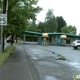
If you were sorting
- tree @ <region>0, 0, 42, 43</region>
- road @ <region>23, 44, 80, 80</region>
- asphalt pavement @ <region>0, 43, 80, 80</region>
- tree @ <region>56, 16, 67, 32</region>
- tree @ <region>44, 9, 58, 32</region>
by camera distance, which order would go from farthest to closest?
tree @ <region>56, 16, 67, 32</region> < tree @ <region>44, 9, 58, 32</region> < tree @ <region>0, 0, 42, 43</region> < road @ <region>23, 44, 80, 80</region> < asphalt pavement @ <region>0, 43, 80, 80</region>

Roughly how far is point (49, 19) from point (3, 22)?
313ft

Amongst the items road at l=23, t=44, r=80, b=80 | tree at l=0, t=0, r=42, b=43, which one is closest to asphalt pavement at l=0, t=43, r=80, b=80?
road at l=23, t=44, r=80, b=80

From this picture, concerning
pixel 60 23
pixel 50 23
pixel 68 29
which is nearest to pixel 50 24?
pixel 50 23

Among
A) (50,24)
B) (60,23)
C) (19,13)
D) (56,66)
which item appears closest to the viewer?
(56,66)

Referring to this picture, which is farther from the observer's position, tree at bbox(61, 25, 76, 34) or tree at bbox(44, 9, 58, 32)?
tree at bbox(61, 25, 76, 34)

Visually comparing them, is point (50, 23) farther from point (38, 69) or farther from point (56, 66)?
point (38, 69)

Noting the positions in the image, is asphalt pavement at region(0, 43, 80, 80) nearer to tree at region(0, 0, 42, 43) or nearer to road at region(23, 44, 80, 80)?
road at region(23, 44, 80, 80)

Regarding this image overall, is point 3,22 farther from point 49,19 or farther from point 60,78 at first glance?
point 49,19

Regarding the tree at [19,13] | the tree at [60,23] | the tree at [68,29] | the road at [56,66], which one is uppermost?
the tree at [60,23]

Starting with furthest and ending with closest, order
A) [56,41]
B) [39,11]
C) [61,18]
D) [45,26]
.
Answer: [61,18], [45,26], [56,41], [39,11]

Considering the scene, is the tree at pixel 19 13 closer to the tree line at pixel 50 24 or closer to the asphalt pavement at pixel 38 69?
the asphalt pavement at pixel 38 69

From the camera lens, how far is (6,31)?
2044cm

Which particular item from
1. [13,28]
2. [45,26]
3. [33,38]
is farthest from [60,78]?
[45,26]

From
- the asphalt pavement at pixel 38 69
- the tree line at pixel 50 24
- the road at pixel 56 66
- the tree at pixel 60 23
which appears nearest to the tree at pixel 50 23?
the tree line at pixel 50 24
